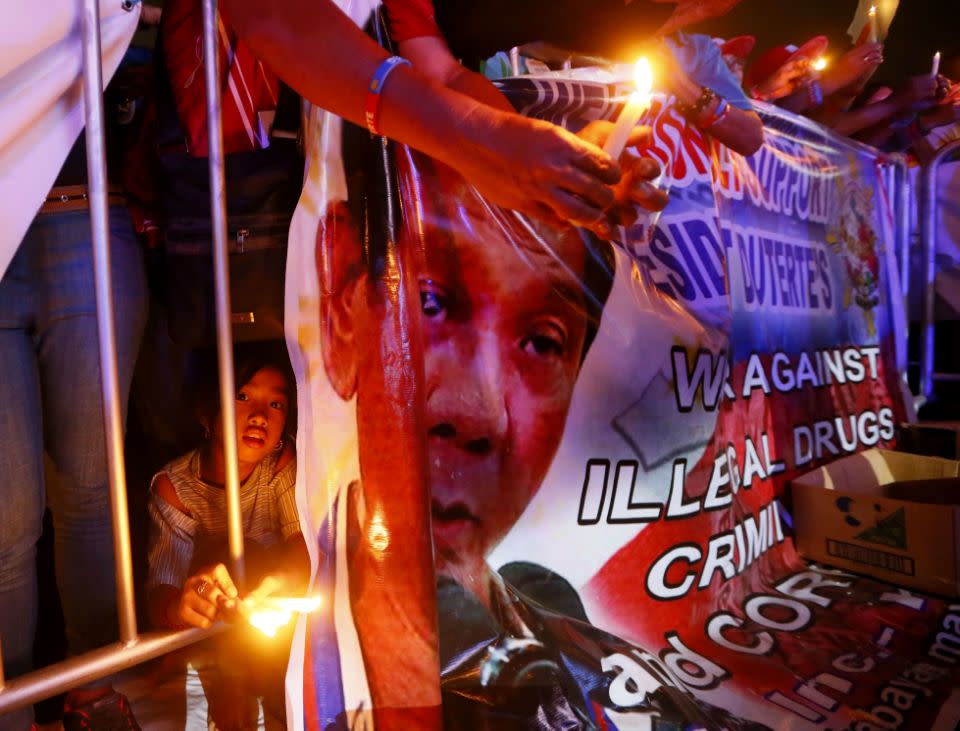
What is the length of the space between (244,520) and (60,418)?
1.45 feet

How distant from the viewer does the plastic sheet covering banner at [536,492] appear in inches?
40.4

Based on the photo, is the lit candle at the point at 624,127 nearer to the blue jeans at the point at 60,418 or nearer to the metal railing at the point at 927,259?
the blue jeans at the point at 60,418

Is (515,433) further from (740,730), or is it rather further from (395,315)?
(740,730)

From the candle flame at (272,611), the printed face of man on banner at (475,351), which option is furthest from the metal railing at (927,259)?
the candle flame at (272,611)

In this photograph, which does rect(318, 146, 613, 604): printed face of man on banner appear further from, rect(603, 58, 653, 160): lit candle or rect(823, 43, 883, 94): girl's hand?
rect(823, 43, 883, 94): girl's hand

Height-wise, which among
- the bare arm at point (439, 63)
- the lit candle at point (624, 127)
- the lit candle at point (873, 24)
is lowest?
the lit candle at point (624, 127)

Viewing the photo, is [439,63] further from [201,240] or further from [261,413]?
[261,413]

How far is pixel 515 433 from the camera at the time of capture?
45.8 inches

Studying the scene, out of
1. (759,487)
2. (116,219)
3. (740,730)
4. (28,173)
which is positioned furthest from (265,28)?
(759,487)

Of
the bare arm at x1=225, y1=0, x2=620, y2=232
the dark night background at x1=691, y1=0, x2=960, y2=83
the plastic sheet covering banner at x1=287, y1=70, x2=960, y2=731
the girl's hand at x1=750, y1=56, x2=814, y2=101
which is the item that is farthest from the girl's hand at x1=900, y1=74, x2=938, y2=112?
the bare arm at x1=225, y1=0, x2=620, y2=232

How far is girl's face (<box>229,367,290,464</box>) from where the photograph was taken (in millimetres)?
1390

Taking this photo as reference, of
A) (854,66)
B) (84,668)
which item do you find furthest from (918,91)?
(84,668)

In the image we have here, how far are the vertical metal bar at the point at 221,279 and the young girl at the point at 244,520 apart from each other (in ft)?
0.52

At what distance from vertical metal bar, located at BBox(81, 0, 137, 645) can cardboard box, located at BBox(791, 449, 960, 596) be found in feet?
5.79
